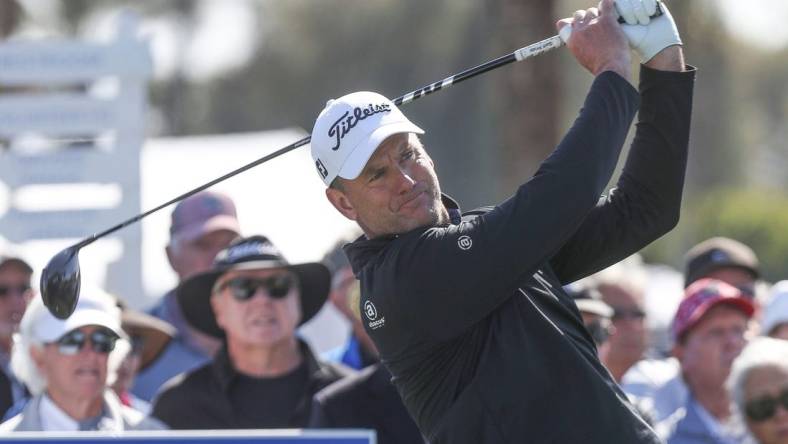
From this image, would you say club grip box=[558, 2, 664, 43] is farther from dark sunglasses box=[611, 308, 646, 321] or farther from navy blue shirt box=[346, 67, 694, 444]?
→ dark sunglasses box=[611, 308, 646, 321]

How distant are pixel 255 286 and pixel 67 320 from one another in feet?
3.21

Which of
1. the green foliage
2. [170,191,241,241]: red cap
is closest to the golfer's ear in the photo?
[170,191,241,241]: red cap

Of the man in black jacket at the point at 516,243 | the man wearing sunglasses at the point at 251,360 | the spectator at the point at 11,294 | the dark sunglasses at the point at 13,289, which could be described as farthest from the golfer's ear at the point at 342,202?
the dark sunglasses at the point at 13,289

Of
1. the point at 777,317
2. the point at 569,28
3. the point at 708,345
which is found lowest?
the point at 708,345

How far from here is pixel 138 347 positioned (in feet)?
22.6

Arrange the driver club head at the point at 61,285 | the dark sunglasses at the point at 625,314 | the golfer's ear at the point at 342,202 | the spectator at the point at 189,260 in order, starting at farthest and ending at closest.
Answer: the dark sunglasses at the point at 625,314
the spectator at the point at 189,260
the driver club head at the point at 61,285
the golfer's ear at the point at 342,202

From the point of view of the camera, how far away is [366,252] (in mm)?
3951

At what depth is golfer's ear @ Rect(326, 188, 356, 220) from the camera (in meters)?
3.97

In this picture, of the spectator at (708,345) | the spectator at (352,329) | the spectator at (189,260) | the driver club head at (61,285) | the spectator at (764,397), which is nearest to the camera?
the driver club head at (61,285)

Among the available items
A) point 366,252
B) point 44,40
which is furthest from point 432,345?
point 44,40

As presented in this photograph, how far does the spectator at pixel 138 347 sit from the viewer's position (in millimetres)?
6496

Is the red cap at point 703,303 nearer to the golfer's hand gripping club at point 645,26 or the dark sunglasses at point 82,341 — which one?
the dark sunglasses at point 82,341

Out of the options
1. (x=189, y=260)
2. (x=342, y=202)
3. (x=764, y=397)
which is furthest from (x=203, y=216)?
(x=342, y=202)

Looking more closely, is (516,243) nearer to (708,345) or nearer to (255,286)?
(255,286)
